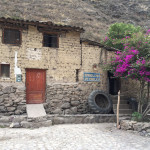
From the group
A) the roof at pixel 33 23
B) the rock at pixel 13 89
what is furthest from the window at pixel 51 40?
the rock at pixel 13 89

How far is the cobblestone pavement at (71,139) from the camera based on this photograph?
17.7 feet

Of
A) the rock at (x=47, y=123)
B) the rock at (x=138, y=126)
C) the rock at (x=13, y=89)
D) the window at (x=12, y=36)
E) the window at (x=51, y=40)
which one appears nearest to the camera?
the rock at (x=138, y=126)

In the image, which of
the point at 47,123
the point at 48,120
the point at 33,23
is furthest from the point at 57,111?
the point at 33,23

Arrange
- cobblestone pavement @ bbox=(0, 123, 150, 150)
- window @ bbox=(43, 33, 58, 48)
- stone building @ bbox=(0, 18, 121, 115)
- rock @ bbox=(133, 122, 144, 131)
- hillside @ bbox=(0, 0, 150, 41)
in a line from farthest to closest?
hillside @ bbox=(0, 0, 150, 41) < window @ bbox=(43, 33, 58, 48) < stone building @ bbox=(0, 18, 121, 115) < rock @ bbox=(133, 122, 144, 131) < cobblestone pavement @ bbox=(0, 123, 150, 150)

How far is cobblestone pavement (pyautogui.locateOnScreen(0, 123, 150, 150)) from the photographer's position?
17.7ft

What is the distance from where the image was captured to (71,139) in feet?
20.4

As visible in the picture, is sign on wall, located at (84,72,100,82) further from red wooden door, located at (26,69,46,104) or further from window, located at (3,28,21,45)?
window, located at (3,28,21,45)

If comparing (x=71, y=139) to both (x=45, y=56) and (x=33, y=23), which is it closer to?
(x=45, y=56)

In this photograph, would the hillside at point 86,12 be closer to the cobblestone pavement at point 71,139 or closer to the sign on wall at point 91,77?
the sign on wall at point 91,77

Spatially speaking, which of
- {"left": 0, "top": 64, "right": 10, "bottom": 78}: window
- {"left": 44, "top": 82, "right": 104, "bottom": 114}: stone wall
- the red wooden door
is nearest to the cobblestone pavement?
{"left": 44, "top": 82, "right": 104, "bottom": 114}: stone wall

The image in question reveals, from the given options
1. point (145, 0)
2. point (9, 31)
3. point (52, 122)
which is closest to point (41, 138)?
point (52, 122)

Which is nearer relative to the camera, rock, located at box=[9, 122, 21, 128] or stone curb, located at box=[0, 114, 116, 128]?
rock, located at box=[9, 122, 21, 128]

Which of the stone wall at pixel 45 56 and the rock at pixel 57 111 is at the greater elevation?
the stone wall at pixel 45 56

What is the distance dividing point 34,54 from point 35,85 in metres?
1.85
